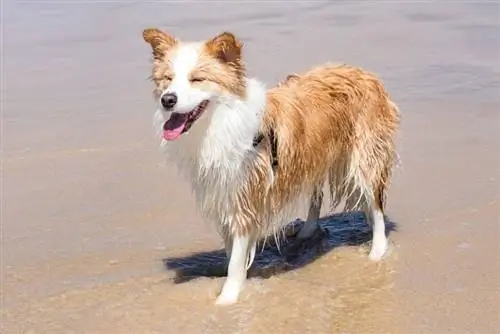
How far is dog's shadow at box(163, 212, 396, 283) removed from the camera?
17.7 feet

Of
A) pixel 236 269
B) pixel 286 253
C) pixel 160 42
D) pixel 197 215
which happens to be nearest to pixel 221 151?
pixel 160 42

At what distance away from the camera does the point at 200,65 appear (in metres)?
4.41

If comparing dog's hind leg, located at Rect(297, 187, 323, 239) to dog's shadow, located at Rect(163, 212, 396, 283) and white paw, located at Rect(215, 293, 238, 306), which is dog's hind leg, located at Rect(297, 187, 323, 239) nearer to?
dog's shadow, located at Rect(163, 212, 396, 283)

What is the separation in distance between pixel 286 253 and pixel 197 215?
82 cm

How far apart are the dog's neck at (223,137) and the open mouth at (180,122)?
0.07m

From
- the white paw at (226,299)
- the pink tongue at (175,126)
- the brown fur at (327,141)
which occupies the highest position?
the pink tongue at (175,126)

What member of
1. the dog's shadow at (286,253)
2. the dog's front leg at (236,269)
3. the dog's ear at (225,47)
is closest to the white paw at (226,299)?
the dog's front leg at (236,269)

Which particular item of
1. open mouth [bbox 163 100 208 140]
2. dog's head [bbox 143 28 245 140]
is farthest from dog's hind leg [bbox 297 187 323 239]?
open mouth [bbox 163 100 208 140]

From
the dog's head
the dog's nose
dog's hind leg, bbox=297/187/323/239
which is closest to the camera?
the dog's nose

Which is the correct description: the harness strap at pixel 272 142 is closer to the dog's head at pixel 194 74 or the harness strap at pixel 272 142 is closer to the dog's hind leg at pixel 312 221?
the dog's head at pixel 194 74

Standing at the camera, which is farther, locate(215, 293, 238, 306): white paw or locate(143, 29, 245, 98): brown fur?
locate(215, 293, 238, 306): white paw

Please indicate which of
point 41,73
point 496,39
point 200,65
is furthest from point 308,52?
point 200,65

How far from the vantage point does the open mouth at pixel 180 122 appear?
4.41m

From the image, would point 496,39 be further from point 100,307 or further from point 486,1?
point 100,307
